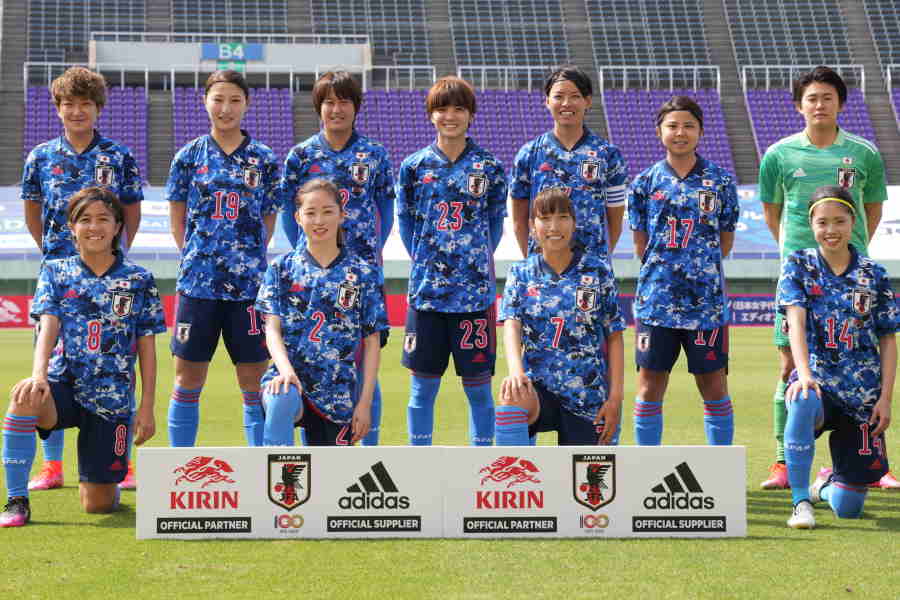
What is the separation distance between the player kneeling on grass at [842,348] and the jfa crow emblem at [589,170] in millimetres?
1123

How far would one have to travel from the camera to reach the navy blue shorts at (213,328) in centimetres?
544

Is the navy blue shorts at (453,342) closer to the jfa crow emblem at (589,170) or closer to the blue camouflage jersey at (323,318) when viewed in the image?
the blue camouflage jersey at (323,318)

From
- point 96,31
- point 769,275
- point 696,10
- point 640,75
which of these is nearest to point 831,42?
point 696,10

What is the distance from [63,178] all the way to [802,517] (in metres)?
3.71

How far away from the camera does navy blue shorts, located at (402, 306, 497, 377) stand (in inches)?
213

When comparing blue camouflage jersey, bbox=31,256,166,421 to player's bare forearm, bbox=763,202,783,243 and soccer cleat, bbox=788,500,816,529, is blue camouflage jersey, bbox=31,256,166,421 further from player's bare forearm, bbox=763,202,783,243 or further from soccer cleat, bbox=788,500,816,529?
player's bare forearm, bbox=763,202,783,243

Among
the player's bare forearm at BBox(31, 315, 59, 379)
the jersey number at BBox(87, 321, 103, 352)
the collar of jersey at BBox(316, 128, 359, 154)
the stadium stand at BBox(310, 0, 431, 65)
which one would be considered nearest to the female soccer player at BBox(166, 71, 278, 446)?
the collar of jersey at BBox(316, 128, 359, 154)

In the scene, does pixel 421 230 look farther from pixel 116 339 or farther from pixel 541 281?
pixel 116 339

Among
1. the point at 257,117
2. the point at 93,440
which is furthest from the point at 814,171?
the point at 257,117

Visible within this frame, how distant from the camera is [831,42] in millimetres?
34812

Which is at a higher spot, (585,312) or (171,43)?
(171,43)

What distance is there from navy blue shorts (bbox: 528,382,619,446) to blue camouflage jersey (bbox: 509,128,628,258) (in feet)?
3.24

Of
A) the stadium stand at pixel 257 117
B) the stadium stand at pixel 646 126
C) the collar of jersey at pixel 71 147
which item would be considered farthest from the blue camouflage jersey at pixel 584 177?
the stadium stand at pixel 646 126

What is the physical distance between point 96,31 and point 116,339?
101 ft
